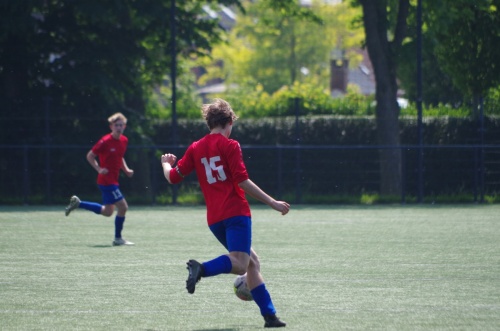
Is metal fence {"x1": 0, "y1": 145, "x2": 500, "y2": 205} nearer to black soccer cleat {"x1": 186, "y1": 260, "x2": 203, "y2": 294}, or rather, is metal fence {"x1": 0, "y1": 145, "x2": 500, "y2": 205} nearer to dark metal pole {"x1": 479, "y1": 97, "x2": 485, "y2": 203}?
dark metal pole {"x1": 479, "y1": 97, "x2": 485, "y2": 203}

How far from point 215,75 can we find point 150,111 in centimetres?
3488

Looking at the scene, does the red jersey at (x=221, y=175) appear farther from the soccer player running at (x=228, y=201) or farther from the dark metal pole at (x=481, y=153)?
the dark metal pole at (x=481, y=153)

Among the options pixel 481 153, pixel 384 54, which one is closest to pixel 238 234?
pixel 481 153

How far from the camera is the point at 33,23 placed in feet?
77.1

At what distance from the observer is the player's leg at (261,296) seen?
23.9 feet

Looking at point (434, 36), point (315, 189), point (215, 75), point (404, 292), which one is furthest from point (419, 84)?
point (215, 75)

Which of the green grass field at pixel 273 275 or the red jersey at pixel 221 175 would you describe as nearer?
the red jersey at pixel 221 175

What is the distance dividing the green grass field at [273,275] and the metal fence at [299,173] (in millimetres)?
4560

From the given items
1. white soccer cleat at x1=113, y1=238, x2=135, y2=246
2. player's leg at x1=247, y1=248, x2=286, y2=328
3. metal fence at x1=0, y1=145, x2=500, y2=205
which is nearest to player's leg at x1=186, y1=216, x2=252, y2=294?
player's leg at x1=247, y1=248, x2=286, y2=328

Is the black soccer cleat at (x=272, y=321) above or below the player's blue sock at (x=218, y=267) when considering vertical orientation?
below

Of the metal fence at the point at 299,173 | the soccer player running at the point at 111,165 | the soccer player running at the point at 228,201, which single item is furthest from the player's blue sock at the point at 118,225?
the metal fence at the point at 299,173

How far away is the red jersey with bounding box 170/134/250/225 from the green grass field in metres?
0.87

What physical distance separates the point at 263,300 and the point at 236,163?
1039mm

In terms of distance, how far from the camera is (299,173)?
907 inches
